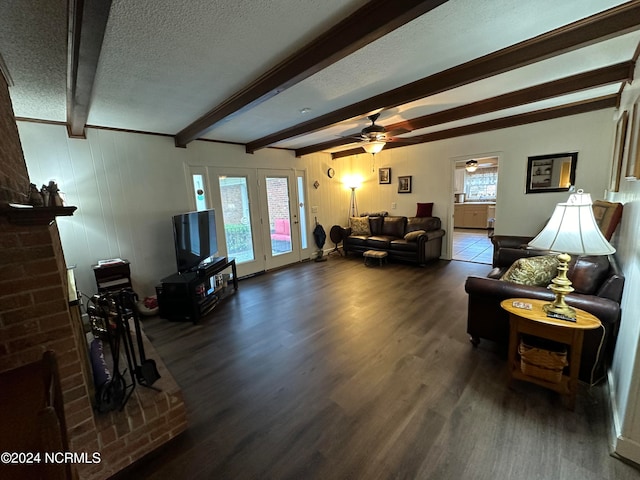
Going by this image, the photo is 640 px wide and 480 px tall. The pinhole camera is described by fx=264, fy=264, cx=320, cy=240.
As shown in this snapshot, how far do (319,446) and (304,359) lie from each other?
0.85 metres

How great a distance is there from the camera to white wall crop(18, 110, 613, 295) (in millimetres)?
3178

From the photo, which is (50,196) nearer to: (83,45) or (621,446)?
(83,45)

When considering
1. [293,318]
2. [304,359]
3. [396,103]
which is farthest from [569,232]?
[293,318]

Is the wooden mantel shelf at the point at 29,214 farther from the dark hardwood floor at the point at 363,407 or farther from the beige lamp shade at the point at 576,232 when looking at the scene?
the beige lamp shade at the point at 576,232

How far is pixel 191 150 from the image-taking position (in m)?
4.15

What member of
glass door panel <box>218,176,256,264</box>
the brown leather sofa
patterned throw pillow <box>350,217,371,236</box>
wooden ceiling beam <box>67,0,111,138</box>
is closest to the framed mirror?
the brown leather sofa

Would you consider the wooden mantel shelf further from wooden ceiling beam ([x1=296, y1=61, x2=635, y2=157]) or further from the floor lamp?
the floor lamp

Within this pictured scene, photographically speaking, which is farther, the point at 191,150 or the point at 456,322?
the point at 191,150

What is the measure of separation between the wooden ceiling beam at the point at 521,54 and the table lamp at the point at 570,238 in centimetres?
108

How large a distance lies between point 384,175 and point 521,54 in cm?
429

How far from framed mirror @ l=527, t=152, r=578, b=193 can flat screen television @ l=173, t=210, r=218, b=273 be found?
5.40m

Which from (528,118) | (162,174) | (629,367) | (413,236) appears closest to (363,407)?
(629,367)

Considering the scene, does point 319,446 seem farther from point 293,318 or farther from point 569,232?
point 569,232

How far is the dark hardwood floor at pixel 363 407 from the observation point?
1447 mm
